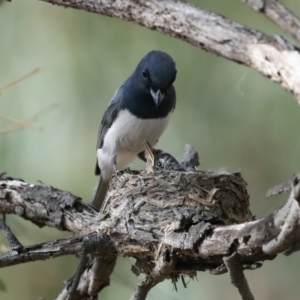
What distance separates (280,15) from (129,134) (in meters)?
1.39

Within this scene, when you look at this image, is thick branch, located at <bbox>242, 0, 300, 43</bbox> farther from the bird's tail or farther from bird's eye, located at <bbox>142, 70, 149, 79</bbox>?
the bird's tail

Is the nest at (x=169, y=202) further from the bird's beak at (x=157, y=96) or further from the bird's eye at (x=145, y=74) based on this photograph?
the bird's eye at (x=145, y=74)

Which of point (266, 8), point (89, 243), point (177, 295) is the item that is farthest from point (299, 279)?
point (266, 8)

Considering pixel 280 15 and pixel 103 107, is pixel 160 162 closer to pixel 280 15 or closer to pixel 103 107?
pixel 280 15

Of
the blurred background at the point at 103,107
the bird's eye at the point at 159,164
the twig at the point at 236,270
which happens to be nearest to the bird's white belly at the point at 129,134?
the bird's eye at the point at 159,164

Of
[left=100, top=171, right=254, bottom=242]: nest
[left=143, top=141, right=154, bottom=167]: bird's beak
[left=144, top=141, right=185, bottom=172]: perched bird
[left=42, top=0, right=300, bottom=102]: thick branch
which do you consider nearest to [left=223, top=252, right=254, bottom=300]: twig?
[left=100, top=171, right=254, bottom=242]: nest

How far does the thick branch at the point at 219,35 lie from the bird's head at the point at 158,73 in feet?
2.26

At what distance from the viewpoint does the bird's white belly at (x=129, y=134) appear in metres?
2.43

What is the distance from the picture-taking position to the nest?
166cm

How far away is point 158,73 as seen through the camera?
219 cm

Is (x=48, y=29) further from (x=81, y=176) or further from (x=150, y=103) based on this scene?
(x=150, y=103)

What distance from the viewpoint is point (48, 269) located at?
3.20m

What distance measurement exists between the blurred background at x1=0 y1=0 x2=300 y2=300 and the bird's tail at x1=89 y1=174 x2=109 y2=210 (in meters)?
0.60

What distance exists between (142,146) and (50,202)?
0.69 metres
